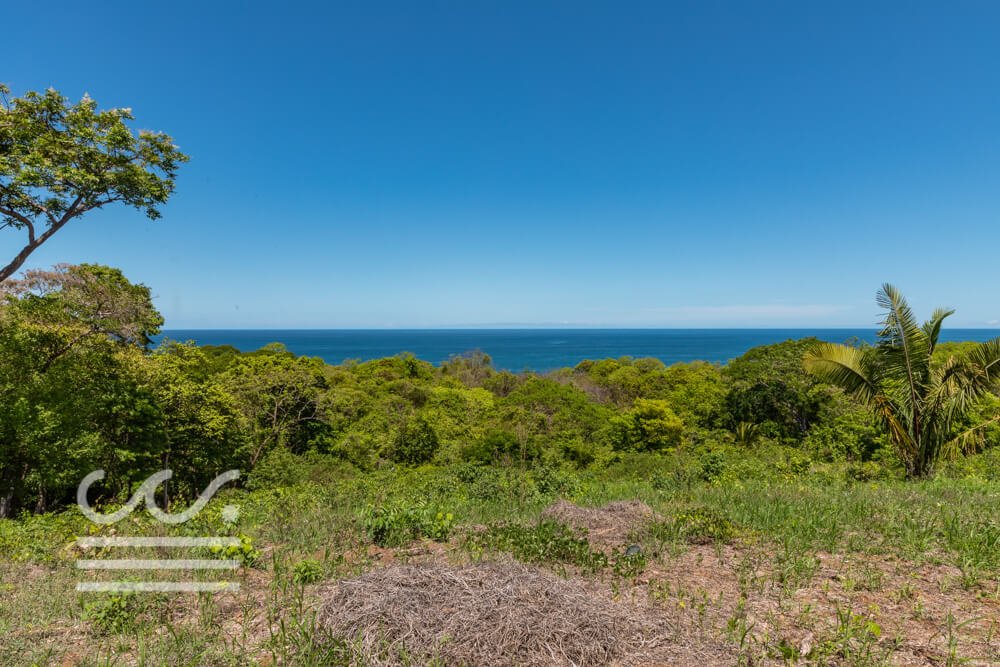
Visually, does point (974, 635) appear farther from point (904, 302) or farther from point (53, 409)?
point (53, 409)

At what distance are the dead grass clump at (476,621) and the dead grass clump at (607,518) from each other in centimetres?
184

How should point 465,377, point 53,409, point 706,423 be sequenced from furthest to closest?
1. point 465,377
2. point 706,423
3. point 53,409

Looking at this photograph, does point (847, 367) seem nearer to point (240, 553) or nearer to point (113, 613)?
point (240, 553)

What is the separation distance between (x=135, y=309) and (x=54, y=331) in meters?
2.17

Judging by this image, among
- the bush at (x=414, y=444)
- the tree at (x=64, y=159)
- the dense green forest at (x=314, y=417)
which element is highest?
the tree at (x=64, y=159)

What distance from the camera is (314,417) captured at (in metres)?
21.6

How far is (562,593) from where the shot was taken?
10.6 ft

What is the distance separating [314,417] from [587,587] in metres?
20.3

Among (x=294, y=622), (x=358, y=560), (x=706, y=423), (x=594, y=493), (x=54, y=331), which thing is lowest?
(x=706, y=423)

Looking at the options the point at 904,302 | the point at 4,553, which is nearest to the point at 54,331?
the point at 4,553

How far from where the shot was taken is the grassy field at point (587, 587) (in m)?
2.91

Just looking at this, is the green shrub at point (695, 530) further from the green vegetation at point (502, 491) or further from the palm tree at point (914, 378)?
the palm tree at point (914, 378)

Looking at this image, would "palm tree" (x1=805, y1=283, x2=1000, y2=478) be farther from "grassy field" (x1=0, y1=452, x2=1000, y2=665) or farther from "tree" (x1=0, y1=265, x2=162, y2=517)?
"tree" (x1=0, y1=265, x2=162, y2=517)
